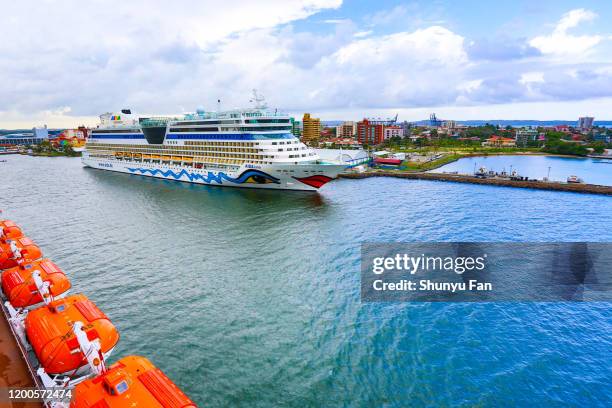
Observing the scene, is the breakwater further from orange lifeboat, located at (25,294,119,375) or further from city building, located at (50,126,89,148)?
city building, located at (50,126,89,148)

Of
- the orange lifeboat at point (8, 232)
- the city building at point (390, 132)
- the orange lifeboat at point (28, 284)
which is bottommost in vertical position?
the orange lifeboat at point (28, 284)

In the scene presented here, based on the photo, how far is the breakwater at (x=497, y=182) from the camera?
1976 inches

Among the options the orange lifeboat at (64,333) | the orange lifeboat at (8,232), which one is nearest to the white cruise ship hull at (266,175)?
the orange lifeboat at (8,232)

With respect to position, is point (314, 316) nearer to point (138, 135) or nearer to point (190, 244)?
point (190, 244)

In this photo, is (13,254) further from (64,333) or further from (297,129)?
(297,129)

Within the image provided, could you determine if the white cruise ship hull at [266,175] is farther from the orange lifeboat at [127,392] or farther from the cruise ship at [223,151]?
the orange lifeboat at [127,392]

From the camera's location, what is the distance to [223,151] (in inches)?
2005

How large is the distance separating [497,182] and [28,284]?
60098mm

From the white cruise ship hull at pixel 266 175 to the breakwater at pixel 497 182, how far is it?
20.1m

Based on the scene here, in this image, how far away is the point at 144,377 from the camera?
9492 millimetres

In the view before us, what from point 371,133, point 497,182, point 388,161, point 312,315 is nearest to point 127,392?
point 312,315

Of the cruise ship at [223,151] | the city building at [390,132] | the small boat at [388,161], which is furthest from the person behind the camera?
the city building at [390,132]

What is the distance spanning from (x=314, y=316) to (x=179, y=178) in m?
44.8

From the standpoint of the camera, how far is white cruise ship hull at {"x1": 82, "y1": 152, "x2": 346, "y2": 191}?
143 feet
